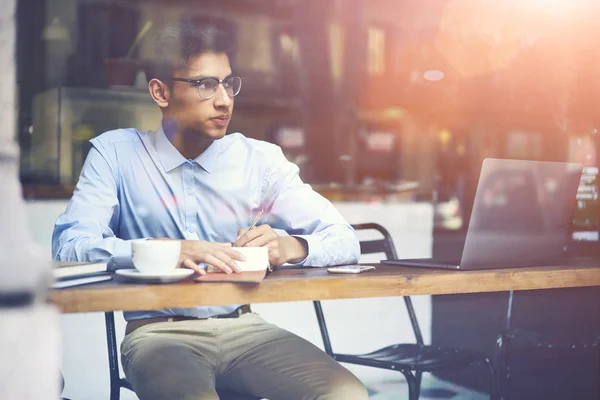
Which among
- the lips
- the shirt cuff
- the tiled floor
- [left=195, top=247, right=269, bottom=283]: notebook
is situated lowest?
the tiled floor

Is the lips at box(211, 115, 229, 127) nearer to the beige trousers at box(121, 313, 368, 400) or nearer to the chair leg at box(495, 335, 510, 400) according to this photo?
the beige trousers at box(121, 313, 368, 400)

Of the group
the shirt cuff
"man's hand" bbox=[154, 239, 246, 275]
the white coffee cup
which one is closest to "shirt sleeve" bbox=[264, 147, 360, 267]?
the shirt cuff

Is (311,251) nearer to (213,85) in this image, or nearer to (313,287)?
(313,287)

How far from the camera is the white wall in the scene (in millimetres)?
3016

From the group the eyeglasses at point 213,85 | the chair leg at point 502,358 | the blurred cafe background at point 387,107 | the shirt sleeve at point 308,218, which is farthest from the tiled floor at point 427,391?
the eyeglasses at point 213,85

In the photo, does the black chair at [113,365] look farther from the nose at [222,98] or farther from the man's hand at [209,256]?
the nose at [222,98]

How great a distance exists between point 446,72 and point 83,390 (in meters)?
6.66

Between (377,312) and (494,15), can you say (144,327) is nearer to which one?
(377,312)

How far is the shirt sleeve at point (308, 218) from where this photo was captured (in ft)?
A: 6.22

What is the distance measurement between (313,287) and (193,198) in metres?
0.81

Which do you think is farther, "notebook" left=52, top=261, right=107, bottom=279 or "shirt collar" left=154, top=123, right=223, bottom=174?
"shirt collar" left=154, top=123, right=223, bottom=174

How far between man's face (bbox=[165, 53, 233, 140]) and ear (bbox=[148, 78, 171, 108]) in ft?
0.12

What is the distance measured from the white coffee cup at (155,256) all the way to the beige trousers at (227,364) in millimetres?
342

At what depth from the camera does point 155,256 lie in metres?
Answer: 1.44
